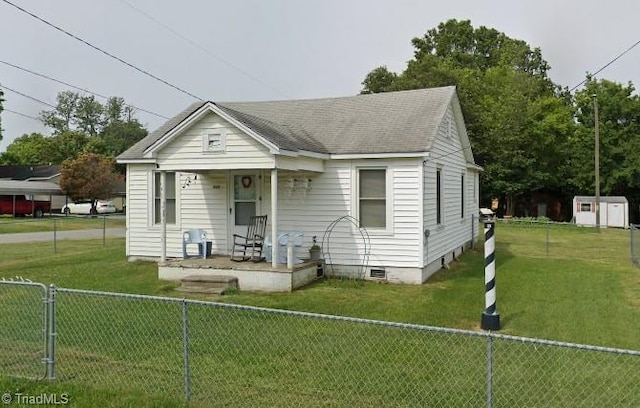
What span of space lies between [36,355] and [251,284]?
5201 millimetres

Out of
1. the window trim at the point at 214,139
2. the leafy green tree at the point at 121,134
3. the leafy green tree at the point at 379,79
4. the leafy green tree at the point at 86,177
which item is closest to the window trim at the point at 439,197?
the window trim at the point at 214,139

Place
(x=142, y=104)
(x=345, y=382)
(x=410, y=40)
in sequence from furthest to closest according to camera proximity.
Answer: (x=410, y=40), (x=142, y=104), (x=345, y=382)

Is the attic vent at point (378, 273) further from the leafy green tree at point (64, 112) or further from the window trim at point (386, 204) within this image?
the leafy green tree at point (64, 112)

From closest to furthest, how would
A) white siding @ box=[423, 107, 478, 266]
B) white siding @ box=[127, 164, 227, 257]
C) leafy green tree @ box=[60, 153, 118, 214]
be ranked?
white siding @ box=[423, 107, 478, 266]
white siding @ box=[127, 164, 227, 257]
leafy green tree @ box=[60, 153, 118, 214]

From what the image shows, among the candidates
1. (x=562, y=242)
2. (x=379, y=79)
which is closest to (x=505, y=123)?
(x=379, y=79)

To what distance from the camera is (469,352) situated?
646 cm

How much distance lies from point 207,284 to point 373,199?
13.9 feet

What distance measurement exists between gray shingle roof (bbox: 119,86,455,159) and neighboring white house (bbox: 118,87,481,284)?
0.03 m

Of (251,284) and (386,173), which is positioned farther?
(386,173)

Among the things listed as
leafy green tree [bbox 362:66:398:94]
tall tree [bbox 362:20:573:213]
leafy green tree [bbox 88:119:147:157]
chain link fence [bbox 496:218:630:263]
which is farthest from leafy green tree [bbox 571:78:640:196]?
leafy green tree [bbox 88:119:147:157]

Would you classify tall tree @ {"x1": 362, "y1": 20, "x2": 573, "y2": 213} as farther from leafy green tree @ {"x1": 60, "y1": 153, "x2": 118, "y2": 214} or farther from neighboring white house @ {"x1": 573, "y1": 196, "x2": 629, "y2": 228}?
leafy green tree @ {"x1": 60, "y1": 153, "x2": 118, "y2": 214}

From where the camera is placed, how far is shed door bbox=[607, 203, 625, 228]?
3397cm

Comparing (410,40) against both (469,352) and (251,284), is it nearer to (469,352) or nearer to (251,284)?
(251,284)

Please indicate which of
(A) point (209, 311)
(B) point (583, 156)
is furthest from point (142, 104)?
(B) point (583, 156)
